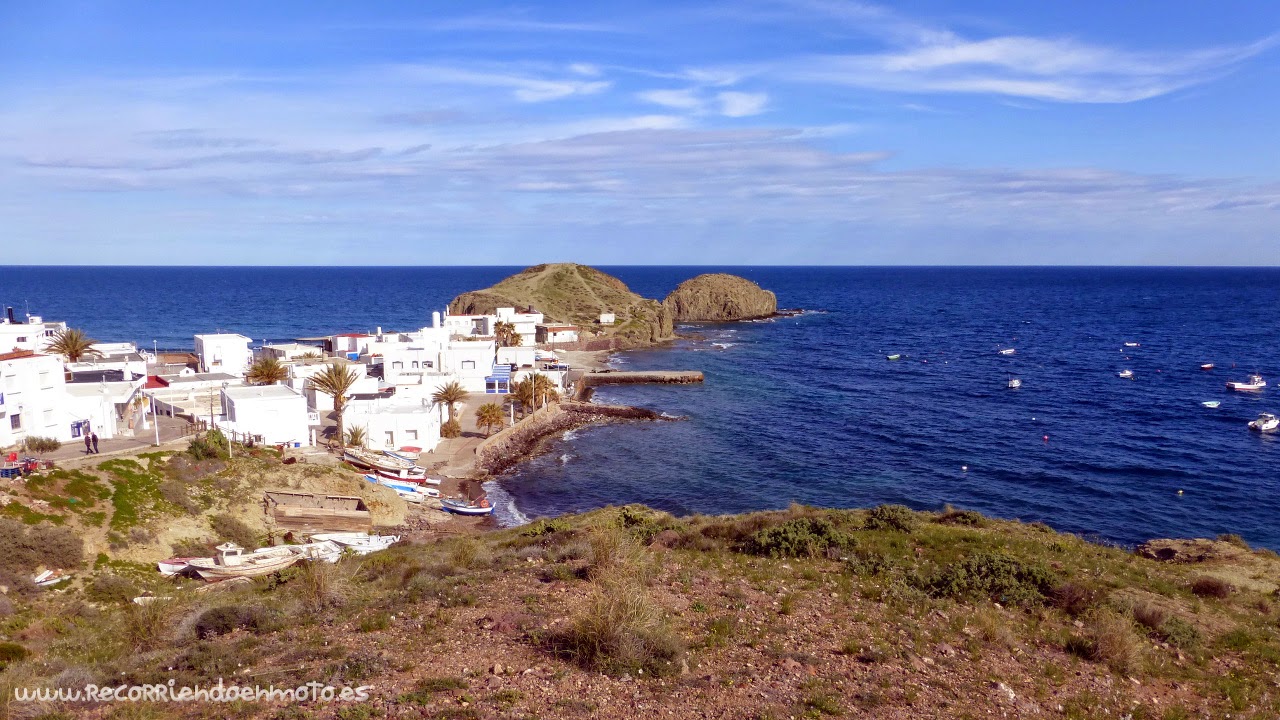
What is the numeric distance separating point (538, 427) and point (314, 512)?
25.7 metres

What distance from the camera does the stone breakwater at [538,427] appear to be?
47.9m

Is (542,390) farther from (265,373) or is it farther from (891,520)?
(891,520)

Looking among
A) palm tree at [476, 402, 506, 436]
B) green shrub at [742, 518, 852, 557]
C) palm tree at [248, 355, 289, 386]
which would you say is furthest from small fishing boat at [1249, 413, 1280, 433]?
palm tree at [248, 355, 289, 386]

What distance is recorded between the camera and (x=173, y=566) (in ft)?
84.9

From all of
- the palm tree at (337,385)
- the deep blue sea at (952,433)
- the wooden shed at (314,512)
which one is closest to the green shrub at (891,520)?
the deep blue sea at (952,433)

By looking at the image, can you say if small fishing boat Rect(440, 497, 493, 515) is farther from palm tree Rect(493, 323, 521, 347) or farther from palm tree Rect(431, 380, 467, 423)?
palm tree Rect(493, 323, 521, 347)

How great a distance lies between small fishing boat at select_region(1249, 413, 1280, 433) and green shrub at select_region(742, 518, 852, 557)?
53098mm

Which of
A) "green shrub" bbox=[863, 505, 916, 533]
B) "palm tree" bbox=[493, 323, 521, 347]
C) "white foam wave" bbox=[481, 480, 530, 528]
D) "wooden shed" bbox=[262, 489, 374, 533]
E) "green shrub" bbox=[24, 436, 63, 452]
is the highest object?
"palm tree" bbox=[493, 323, 521, 347]

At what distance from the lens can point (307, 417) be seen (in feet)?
139

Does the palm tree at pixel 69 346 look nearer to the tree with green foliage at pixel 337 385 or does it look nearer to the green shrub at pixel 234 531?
the tree with green foliage at pixel 337 385

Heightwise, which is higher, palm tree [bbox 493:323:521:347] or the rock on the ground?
the rock on the ground

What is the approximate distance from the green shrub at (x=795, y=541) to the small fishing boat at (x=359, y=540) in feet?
55.3

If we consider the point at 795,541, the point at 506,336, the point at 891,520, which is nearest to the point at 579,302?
the point at 506,336

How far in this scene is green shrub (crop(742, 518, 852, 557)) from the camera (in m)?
18.9
